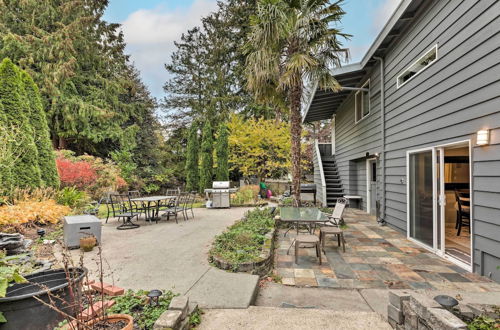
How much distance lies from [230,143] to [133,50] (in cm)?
1180

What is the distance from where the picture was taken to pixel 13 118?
6.59 meters

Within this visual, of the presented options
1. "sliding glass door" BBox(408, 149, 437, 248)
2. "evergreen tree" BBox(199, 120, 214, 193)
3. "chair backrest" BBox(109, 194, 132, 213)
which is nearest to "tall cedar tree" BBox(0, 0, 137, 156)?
"evergreen tree" BBox(199, 120, 214, 193)

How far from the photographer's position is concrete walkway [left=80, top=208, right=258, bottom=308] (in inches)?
115

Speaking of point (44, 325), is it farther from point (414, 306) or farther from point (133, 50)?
point (133, 50)

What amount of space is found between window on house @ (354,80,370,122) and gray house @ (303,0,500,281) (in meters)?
0.07

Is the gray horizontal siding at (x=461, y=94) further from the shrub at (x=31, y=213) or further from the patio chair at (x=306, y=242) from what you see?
the shrub at (x=31, y=213)

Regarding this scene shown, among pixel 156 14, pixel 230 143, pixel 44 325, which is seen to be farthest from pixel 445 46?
pixel 156 14

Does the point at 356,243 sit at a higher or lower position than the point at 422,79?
lower

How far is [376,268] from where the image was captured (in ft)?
13.2

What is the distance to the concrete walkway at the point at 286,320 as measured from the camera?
7.52ft

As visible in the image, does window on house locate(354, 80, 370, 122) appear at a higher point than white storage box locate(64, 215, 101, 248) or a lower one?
higher

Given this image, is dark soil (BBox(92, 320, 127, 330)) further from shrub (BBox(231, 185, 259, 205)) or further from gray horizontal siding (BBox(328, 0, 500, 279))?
shrub (BBox(231, 185, 259, 205))

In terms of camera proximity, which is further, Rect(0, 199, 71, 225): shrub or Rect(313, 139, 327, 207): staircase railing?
Rect(313, 139, 327, 207): staircase railing

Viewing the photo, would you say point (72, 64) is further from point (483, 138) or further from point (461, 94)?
point (483, 138)
